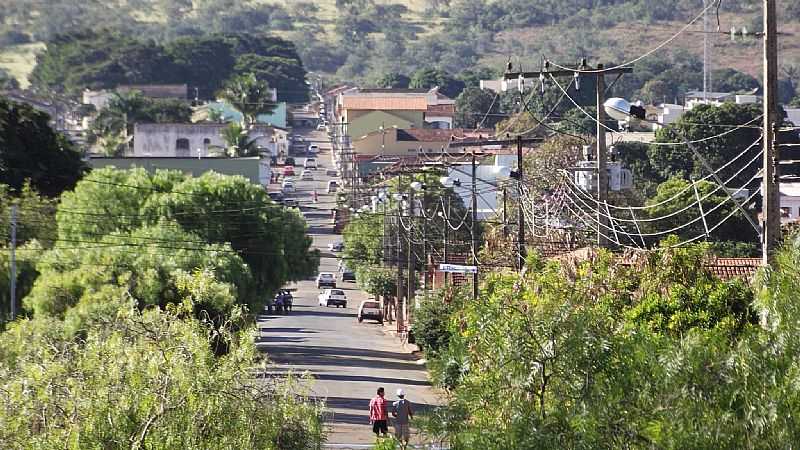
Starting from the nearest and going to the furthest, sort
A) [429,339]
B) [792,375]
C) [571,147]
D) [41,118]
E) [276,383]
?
[792,375] < [276,383] < [429,339] < [41,118] < [571,147]

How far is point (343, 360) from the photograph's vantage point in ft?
182

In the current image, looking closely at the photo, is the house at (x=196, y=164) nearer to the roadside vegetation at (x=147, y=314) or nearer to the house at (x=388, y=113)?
the roadside vegetation at (x=147, y=314)

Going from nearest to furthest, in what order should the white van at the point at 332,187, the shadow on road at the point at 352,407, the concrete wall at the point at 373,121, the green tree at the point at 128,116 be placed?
the shadow on road at the point at 352,407 < the white van at the point at 332,187 < the green tree at the point at 128,116 < the concrete wall at the point at 373,121

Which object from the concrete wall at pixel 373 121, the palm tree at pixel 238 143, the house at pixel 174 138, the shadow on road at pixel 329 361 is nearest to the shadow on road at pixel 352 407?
the shadow on road at pixel 329 361

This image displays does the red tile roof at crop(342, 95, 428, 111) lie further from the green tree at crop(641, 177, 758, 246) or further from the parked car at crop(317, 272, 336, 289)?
the green tree at crop(641, 177, 758, 246)

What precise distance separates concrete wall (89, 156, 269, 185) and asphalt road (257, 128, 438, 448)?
8353mm

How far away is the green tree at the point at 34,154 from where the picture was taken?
219 feet

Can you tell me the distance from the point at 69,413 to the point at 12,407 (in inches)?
29.1

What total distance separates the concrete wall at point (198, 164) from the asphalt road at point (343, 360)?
8.35 m

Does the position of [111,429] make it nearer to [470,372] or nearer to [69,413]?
[69,413]

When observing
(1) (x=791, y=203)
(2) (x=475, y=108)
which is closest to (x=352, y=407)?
(1) (x=791, y=203)

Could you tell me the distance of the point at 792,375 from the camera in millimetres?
16672

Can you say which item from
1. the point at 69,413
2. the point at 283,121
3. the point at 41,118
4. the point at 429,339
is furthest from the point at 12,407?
the point at 283,121

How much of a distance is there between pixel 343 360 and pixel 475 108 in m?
118
